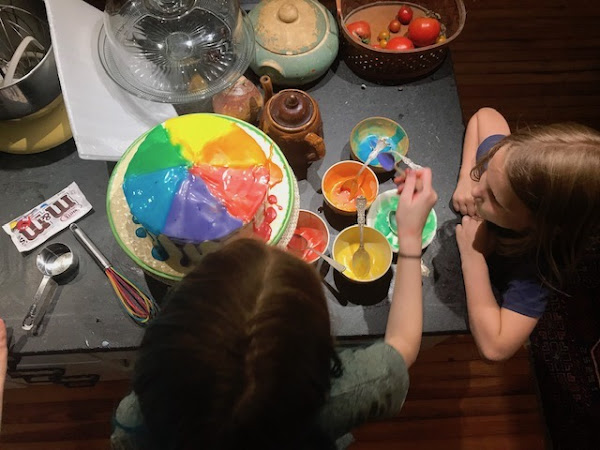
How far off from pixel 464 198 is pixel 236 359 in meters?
0.66

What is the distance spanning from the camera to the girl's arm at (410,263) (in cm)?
89

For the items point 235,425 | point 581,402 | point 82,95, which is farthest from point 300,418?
point 581,402

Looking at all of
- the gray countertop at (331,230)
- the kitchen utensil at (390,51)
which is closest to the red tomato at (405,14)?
the kitchen utensil at (390,51)

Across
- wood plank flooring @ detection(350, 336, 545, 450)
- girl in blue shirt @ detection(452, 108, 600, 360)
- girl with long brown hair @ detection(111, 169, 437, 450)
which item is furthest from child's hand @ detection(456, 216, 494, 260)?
wood plank flooring @ detection(350, 336, 545, 450)

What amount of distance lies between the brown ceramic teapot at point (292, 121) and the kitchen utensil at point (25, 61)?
40cm

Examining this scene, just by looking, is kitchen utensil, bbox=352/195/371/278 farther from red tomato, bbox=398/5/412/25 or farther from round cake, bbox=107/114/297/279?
red tomato, bbox=398/5/412/25

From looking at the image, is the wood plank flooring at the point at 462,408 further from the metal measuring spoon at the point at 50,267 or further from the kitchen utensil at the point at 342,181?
the metal measuring spoon at the point at 50,267

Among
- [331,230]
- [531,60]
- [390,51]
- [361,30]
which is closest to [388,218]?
[331,230]

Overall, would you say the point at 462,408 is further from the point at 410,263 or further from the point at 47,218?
the point at 47,218

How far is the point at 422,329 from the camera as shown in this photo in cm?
95

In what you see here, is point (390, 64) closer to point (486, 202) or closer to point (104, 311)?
point (486, 202)

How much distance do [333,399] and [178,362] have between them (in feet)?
0.84

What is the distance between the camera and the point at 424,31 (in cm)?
118

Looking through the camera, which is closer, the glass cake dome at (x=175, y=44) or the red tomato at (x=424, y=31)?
the glass cake dome at (x=175, y=44)
